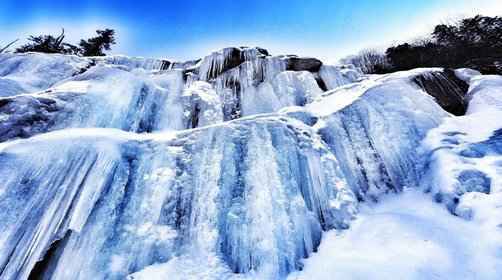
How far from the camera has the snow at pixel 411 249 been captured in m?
3.18

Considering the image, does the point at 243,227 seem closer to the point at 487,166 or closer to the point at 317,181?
the point at 317,181

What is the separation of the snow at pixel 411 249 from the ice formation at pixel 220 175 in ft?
0.68

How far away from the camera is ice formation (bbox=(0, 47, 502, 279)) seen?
359cm

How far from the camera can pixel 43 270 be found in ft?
11.1

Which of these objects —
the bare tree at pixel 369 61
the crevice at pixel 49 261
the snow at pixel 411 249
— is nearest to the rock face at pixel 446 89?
the snow at pixel 411 249

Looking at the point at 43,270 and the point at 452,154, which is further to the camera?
the point at 452,154

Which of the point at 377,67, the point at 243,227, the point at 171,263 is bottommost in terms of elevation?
the point at 171,263

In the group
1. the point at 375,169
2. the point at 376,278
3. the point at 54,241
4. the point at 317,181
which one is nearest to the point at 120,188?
the point at 54,241

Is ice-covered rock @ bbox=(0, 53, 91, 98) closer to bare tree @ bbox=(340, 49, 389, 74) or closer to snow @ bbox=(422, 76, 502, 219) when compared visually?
snow @ bbox=(422, 76, 502, 219)

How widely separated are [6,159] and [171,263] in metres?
2.69

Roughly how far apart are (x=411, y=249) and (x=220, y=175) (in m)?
2.81

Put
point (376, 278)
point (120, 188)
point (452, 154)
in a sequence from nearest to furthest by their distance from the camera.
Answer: point (376, 278), point (120, 188), point (452, 154)

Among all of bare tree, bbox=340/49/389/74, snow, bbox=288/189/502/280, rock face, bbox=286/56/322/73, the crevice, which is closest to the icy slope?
rock face, bbox=286/56/322/73

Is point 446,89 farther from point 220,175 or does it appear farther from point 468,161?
point 220,175
